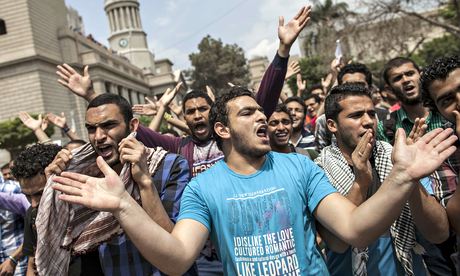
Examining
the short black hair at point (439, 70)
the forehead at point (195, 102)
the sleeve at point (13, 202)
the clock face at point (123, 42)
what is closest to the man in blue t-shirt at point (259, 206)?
the short black hair at point (439, 70)

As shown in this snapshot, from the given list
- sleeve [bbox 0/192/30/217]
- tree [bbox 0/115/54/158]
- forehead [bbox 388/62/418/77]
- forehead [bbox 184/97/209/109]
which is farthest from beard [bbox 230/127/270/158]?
tree [bbox 0/115/54/158]

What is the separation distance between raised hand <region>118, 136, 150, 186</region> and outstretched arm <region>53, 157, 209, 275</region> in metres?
0.20

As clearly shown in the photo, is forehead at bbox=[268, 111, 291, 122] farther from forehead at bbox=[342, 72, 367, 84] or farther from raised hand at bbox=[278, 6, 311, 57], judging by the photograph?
raised hand at bbox=[278, 6, 311, 57]

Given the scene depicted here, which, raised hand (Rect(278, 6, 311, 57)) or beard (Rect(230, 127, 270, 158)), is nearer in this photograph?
A: beard (Rect(230, 127, 270, 158))

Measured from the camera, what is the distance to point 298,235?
187 cm

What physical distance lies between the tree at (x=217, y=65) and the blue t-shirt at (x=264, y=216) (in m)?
39.7

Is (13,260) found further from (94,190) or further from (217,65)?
(217,65)

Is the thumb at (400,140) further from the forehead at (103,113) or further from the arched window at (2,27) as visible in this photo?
the arched window at (2,27)

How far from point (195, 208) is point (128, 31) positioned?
236ft

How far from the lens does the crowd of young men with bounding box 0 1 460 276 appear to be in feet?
5.52

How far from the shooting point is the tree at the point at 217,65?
41.7m

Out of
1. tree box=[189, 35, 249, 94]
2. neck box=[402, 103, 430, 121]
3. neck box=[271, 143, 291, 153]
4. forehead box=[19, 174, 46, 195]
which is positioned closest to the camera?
forehead box=[19, 174, 46, 195]

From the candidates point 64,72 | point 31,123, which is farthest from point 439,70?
point 31,123

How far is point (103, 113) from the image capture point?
94.9 inches
